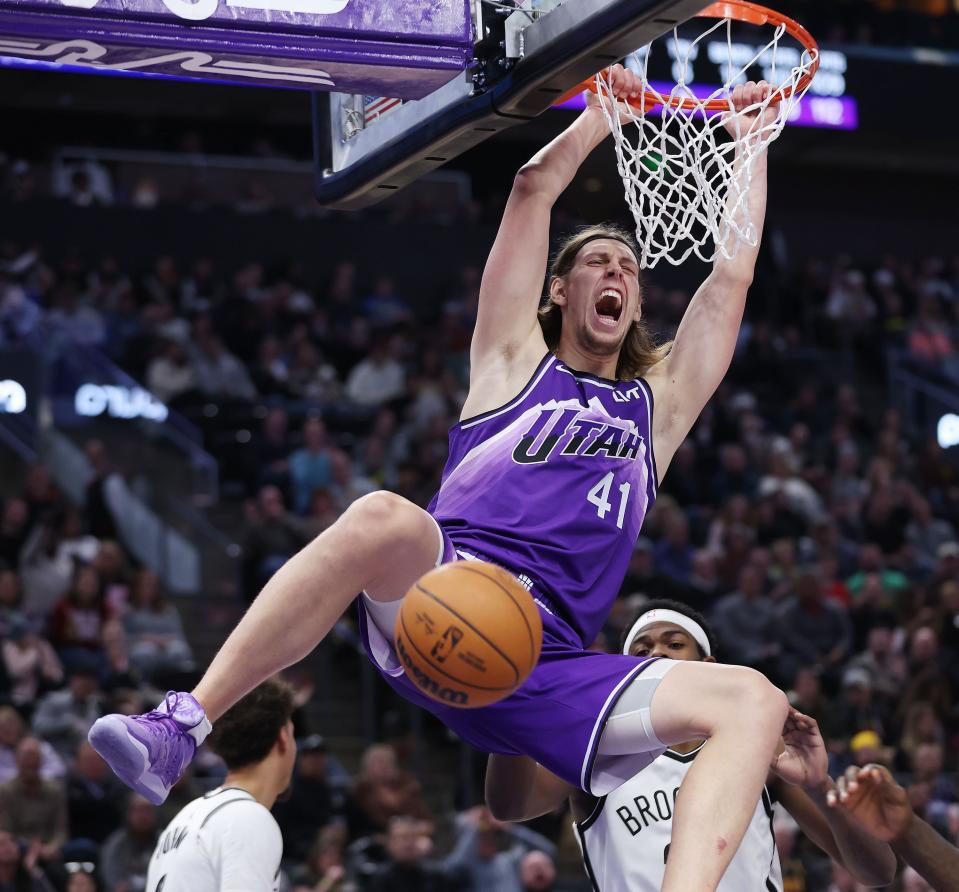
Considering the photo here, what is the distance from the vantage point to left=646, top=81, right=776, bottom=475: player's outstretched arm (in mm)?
4859

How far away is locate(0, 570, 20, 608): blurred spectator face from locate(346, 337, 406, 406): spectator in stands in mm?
5345

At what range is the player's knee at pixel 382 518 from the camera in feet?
12.9

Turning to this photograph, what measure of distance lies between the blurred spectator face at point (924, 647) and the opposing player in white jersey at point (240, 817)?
28.0ft

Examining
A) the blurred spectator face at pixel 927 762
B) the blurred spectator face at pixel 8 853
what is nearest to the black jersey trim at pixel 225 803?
the blurred spectator face at pixel 8 853

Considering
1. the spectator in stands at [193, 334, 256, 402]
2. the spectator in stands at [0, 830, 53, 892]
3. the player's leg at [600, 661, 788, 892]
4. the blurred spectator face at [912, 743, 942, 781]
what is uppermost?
the player's leg at [600, 661, 788, 892]

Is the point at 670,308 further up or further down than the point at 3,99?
further down

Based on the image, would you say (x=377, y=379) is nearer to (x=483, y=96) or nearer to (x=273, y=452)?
(x=273, y=452)

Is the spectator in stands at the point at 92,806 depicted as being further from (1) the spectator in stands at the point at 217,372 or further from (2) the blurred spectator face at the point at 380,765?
(1) the spectator in stands at the point at 217,372

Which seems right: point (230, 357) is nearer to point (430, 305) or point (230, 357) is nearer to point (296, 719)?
point (430, 305)

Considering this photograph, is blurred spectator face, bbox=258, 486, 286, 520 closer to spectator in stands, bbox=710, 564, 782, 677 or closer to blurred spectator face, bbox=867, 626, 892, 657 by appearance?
spectator in stands, bbox=710, 564, 782, 677

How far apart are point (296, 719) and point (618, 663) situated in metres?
6.25

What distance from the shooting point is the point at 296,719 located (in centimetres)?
1016

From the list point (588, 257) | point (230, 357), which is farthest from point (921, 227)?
point (588, 257)

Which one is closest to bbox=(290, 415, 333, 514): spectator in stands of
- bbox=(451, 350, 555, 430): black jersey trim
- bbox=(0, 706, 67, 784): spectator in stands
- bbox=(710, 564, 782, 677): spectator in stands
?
bbox=(710, 564, 782, 677): spectator in stands
